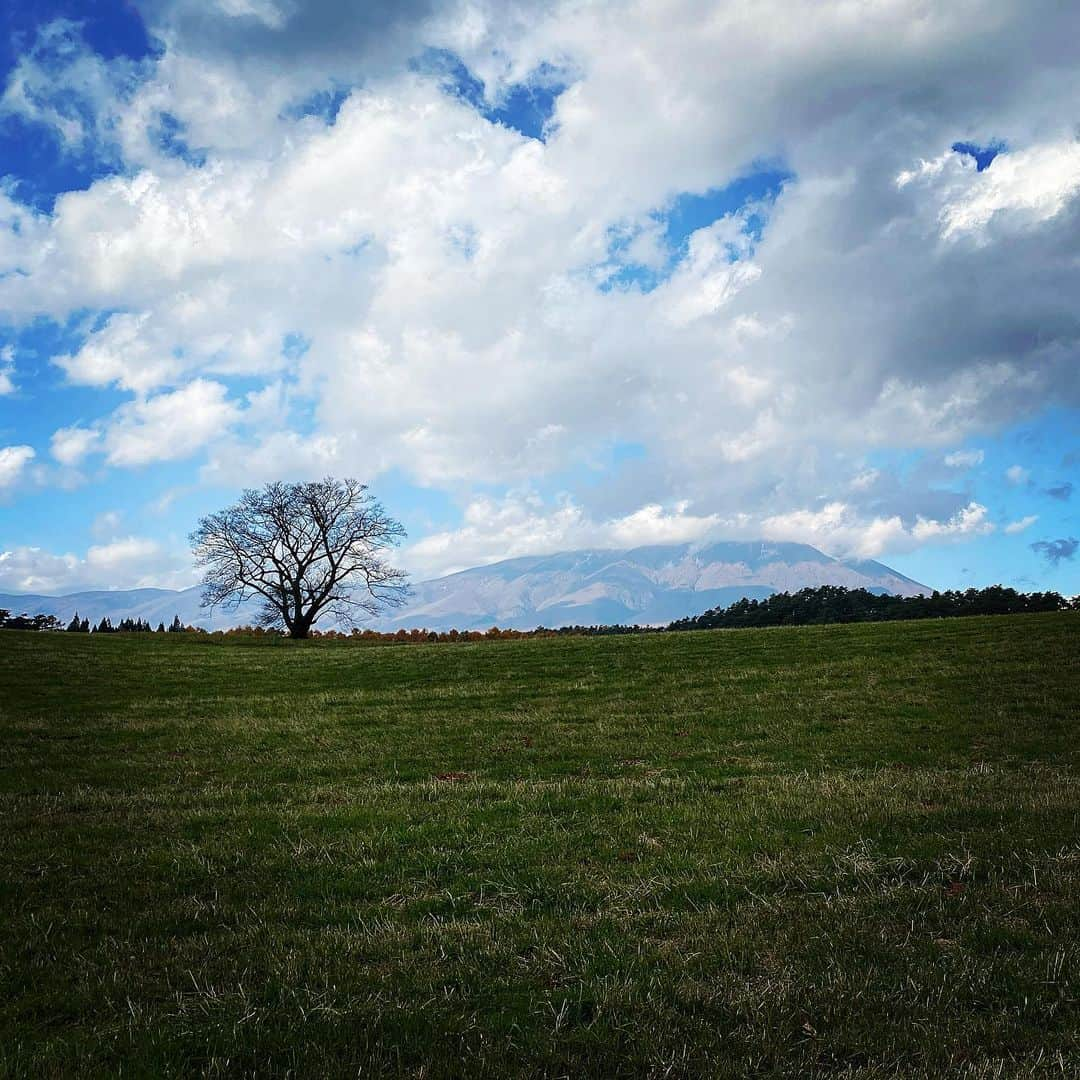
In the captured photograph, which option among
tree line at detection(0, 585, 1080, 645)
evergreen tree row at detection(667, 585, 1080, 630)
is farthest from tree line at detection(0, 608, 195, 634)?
evergreen tree row at detection(667, 585, 1080, 630)

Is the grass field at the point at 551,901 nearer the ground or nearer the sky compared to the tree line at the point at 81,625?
nearer the ground

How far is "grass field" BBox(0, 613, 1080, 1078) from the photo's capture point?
5527mm

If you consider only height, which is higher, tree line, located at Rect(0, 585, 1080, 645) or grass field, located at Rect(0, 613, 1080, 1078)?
tree line, located at Rect(0, 585, 1080, 645)

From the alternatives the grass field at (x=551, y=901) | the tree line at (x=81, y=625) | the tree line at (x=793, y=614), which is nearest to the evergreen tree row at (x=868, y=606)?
the tree line at (x=793, y=614)

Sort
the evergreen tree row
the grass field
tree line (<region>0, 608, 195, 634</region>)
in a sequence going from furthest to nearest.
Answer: tree line (<region>0, 608, 195, 634</region>) < the evergreen tree row < the grass field

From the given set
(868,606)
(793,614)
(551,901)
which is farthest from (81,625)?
(551,901)

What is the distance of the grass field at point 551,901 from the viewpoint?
5.53 metres

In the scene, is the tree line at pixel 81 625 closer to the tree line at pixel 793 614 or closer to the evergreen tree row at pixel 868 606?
the tree line at pixel 793 614

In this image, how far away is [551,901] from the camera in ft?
27.9

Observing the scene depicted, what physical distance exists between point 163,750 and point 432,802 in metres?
10.5

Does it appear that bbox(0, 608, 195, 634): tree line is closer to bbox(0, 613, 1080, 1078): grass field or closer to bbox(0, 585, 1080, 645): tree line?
bbox(0, 585, 1080, 645): tree line

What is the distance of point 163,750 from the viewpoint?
2002cm

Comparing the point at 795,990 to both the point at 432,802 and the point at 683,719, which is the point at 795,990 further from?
the point at 683,719

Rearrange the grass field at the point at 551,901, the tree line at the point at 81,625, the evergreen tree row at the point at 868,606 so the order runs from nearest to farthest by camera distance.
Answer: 1. the grass field at the point at 551,901
2. the evergreen tree row at the point at 868,606
3. the tree line at the point at 81,625
